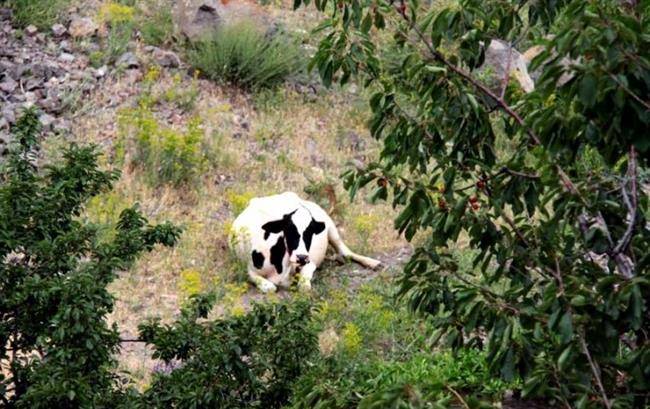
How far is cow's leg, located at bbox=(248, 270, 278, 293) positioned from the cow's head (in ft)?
0.85

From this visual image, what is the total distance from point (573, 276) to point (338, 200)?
260 inches

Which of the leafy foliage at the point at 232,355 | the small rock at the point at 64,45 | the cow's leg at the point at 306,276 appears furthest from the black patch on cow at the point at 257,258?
the small rock at the point at 64,45

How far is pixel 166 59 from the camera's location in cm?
1280

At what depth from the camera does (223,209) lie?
426 inches

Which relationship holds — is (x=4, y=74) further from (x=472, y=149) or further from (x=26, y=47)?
(x=472, y=149)

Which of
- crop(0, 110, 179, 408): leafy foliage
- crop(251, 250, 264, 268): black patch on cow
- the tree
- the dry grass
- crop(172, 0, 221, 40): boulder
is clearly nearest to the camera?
the tree

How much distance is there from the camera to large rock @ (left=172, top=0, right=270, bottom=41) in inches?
512

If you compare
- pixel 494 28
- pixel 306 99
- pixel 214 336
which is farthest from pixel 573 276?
pixel 306 99

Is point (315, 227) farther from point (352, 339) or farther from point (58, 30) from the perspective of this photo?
point (58, 30)

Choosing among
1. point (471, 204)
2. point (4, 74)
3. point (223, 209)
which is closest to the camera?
point (471, 204)

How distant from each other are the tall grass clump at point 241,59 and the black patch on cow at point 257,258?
328 cm

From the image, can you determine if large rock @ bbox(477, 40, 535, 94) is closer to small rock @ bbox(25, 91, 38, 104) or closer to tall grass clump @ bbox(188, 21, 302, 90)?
tall grass clump @ bbox(188, 21, 302, 90)

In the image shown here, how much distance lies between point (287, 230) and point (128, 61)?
342cm

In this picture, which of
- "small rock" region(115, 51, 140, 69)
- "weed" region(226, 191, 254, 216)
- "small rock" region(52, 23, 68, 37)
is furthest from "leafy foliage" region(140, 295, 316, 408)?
"small rock" region(52, 23, 68, 37)
